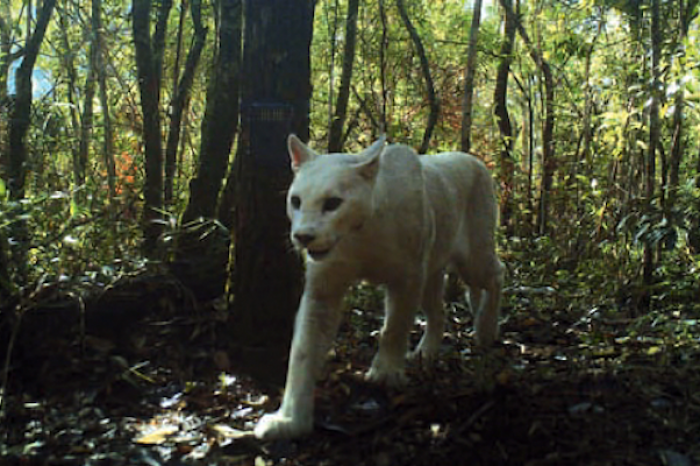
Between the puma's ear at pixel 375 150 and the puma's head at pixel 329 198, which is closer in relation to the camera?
the puma's head at pixel 329 198

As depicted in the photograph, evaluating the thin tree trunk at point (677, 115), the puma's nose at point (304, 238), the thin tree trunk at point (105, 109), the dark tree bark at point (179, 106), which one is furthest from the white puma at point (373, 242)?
the thin tree trunk at point (105, 109)

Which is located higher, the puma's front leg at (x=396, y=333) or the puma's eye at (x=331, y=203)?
the puma's eye at (x=331, y=203)

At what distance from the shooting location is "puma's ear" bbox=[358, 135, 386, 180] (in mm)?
3633

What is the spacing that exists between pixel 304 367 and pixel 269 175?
117cm

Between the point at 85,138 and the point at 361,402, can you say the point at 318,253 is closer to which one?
the point at 361,402

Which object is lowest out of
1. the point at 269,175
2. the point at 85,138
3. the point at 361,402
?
the point at 361,402

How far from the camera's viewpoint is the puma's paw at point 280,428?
3.56 metres

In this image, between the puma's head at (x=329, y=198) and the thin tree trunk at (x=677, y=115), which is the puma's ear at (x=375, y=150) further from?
the thin tree trunk at (x=677, y=115)

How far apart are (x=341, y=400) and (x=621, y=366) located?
5.64 feet

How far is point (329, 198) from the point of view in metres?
3.49

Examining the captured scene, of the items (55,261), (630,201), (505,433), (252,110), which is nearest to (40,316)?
(55,261)

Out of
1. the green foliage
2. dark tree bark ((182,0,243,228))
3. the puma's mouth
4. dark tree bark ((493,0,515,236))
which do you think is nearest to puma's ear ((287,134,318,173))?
the puma's mouth

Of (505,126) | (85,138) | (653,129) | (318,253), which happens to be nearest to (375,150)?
(318,253)

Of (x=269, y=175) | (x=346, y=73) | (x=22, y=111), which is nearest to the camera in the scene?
(x=269, y=175)
